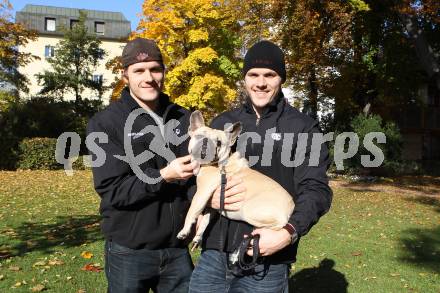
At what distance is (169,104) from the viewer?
159 inches

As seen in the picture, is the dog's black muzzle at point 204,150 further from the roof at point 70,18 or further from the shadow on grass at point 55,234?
the roof at point 70,18

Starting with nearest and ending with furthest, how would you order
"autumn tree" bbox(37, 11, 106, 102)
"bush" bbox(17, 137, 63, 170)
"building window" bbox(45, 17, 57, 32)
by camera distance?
1. "bush" bbox(17, 137, 63, 170)
2. "autumn tree" bbox(37, 11, 106, 102)
3. "building window" bbox(45, 17, 57, 32)

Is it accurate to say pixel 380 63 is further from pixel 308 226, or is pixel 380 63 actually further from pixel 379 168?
pixel 308 226

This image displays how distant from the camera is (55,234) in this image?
33.9 ft

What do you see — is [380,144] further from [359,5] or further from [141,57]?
[141,57]

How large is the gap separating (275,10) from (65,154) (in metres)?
15.9

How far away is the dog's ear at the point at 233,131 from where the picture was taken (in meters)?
3.40

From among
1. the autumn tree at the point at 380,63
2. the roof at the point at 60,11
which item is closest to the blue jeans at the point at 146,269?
the autumn tree at the point at 380,63

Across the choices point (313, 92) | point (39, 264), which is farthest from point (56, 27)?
point (39, 264)

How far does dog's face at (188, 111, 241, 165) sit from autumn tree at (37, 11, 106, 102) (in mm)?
37730

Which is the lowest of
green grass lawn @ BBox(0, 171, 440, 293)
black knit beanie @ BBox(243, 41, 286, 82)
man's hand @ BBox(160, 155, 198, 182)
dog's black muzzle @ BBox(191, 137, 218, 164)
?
green grass lawn @ BBox(0, 171, 440, 293)

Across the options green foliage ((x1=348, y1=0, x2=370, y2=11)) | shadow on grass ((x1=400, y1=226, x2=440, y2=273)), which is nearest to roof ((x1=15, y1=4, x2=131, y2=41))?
green foliage ((x1=348, y1=0, x2=370, y2=11))

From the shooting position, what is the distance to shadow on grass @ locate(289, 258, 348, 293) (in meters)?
7.47

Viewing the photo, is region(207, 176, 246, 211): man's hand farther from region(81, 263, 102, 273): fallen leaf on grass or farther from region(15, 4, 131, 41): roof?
region(15, 4, 131, 41): roof
